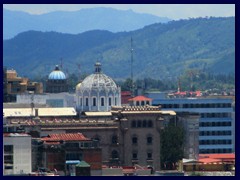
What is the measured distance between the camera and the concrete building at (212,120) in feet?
262

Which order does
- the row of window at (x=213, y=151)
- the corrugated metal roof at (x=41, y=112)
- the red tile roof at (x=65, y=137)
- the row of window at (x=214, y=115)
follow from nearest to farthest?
the red tile roof at (x=65, y=137) → the corrugated metal roof at (x=41, y=112) → the row of window at (x=213, y=151) → the row of window at (x=214, y=115)

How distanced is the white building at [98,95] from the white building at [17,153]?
2463 cm

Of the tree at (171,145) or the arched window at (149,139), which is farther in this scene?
the arched window at (149,139)

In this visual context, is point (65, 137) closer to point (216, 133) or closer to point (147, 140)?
point (147, 140)

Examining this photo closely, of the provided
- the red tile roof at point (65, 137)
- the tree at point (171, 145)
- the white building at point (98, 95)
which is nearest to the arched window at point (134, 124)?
the tree at point (171, 145)

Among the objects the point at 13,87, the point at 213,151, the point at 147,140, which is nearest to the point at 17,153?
the point at 147,140

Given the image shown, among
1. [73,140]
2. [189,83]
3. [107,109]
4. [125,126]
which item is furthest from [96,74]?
[189,83]

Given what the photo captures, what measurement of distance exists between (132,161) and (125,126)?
158 centimetres

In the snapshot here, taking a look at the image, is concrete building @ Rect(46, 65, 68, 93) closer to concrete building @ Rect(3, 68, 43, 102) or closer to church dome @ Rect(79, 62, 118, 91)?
concrete building @ Rect(3, 68, 43, 102)

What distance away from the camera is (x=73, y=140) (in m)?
58.2

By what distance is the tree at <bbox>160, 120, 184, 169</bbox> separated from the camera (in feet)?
219

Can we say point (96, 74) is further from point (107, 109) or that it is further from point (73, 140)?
point (73, 140)

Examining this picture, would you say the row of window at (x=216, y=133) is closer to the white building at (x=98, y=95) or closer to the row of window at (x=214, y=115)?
the row of window at (x=214, y=115)

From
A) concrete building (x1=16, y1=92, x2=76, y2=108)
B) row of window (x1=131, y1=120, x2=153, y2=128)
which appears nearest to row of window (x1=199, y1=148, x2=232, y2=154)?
row of window (x1=131, y1=120, x2=153, y2=128)
